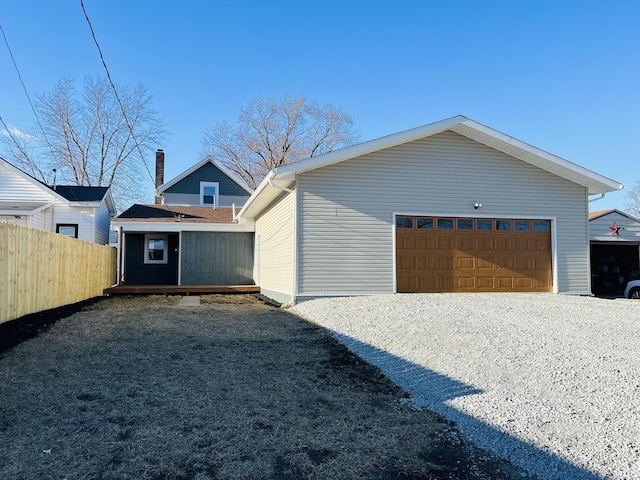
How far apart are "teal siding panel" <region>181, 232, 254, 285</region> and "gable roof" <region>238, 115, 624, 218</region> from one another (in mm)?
4707

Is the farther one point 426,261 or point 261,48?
point 261,48

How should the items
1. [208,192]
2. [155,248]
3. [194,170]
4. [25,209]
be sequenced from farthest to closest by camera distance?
[208,192]
[194,170]
[155,248]
[25,209]

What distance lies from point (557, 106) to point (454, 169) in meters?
6.44

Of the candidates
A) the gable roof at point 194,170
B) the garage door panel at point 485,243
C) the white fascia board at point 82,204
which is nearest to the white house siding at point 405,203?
the garage door panel at point 485,243

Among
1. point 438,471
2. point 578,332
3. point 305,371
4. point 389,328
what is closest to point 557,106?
point 578,332

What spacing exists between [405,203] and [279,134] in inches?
948

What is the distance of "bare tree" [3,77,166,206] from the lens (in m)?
27.0

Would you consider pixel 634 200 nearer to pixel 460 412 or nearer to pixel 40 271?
pixel 460 412

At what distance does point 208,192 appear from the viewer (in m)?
22.3

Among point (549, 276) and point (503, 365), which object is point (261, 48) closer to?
point (549, 276)

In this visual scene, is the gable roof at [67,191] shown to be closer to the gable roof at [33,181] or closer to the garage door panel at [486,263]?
the gable roof at [33,181]

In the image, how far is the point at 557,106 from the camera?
1459 cm

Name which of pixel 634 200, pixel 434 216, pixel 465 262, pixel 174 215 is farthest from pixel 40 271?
pixel 634 200

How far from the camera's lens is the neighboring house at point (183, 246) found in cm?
1534
